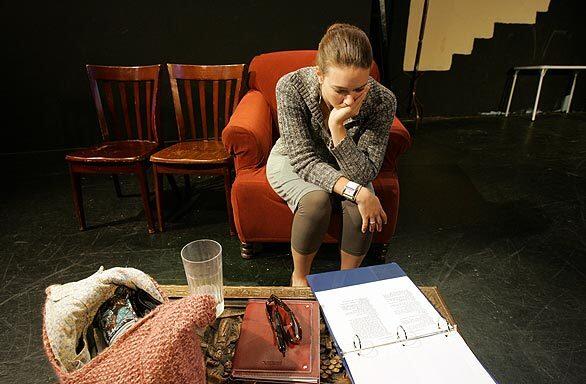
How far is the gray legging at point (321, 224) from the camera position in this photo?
136 cm

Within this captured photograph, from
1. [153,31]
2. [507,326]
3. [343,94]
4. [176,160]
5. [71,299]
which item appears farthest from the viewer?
[153,31]

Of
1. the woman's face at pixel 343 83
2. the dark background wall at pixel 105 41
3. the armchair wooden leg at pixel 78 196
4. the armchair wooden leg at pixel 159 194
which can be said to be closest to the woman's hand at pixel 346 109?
the woman's face at pixel 343 83

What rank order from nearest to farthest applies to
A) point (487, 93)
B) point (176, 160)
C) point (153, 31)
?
1. point (176, 160)
2. point (153, 31)
3. point (487, 93)

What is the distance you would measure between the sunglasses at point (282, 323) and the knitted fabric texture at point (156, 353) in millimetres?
232

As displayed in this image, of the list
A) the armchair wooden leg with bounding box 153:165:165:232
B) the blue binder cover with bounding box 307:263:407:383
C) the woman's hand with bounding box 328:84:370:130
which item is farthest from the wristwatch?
the armchair wooden leg with bounding box 153:165:165:232

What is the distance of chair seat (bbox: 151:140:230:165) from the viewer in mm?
1812

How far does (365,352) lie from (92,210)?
2108 millimetres

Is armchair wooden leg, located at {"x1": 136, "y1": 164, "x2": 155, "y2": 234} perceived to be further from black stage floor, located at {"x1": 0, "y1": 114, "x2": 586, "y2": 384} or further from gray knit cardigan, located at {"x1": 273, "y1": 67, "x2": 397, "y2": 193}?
gray knit cardigan, located at {"x1": 273, "y1": 67, "x2": 397, "y2": 193}

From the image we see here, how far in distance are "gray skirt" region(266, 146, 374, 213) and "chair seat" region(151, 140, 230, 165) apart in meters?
0.36

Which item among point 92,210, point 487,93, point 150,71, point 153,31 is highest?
point 153,31

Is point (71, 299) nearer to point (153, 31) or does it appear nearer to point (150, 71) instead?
point (150, 71)

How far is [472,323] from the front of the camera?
1459mm

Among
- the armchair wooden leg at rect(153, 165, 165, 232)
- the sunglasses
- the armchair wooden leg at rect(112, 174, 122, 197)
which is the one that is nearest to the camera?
the sunglasses

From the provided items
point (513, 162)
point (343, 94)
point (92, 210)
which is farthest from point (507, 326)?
point (92, 210)
